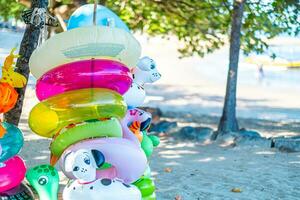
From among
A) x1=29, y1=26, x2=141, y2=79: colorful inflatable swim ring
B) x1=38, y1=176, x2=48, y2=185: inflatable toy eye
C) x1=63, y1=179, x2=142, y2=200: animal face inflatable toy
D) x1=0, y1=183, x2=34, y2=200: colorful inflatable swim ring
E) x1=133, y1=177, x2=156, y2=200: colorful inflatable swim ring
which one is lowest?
x1=133, y1=177, x2=156, y2=200: colorful inflatable swim ring

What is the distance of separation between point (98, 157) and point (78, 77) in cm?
58

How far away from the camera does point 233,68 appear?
1130cm

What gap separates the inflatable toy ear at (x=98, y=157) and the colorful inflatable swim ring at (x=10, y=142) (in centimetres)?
59

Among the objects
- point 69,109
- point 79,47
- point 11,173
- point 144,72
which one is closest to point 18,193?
point 11,173

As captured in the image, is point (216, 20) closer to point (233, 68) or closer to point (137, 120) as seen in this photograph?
point (233, 68)

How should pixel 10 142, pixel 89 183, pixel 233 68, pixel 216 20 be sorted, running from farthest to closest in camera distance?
pixel 216 20 → pixel 233 68 → pixel 10 142 → pixel 89 183

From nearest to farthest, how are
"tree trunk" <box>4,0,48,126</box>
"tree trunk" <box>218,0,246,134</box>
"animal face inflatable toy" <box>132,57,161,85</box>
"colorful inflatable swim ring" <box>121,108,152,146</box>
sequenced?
"colorful inflatable swim ring" <box>121,108,152,146</box> → "animal face inflatable toy" <box>132,57,161,85</box> → "tree trunk" <box>4,0,48,126</box> → "tree trunk" <box>218,0,246,134</box>

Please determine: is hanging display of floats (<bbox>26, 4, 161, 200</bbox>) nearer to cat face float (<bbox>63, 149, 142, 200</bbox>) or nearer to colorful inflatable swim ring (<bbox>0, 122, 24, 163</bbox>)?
cat face float (<bbox>63, 149, 142, 200</bbox>)

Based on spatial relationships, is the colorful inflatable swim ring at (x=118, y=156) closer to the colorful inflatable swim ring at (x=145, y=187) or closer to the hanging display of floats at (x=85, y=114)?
the hanging display of floats at (x=85, y=114)

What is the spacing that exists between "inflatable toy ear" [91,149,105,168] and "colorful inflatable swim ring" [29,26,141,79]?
2.18 ft

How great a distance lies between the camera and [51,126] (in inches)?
147

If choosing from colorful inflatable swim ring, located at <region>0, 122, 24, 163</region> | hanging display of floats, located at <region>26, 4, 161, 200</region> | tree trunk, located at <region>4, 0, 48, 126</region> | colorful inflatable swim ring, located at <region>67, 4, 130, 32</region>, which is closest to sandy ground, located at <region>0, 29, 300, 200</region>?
tree trunk, located at <region>4, 0, 48, 126</region>

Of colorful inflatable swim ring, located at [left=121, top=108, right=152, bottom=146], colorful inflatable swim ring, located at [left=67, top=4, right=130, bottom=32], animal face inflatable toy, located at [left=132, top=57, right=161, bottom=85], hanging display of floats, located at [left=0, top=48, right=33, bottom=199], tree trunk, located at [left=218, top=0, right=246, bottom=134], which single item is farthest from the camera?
tree trunk, located at [left=218, top=0, right=246, bottom=134]

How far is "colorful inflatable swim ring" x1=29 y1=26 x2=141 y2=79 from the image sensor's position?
3.63 meters
